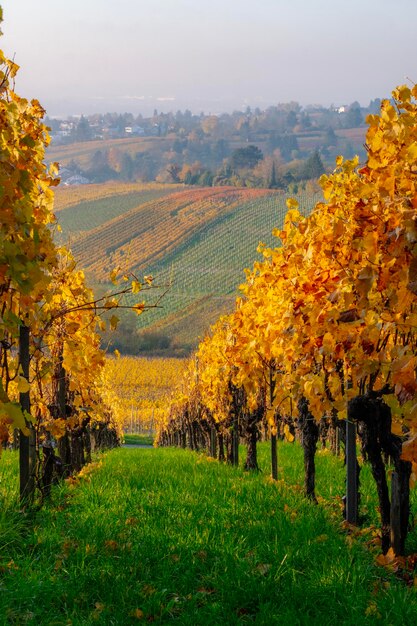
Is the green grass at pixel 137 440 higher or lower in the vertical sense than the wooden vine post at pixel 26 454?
lower

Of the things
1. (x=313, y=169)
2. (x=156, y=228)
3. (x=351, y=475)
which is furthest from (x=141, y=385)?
(x=313, y=169)

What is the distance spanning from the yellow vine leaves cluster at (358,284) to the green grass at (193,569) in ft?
3.88

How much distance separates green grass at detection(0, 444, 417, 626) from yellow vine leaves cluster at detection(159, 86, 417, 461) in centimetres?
118

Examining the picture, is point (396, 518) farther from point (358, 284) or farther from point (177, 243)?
point (177, 243)

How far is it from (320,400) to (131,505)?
2.81 metres

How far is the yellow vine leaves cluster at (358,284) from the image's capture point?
4352mm

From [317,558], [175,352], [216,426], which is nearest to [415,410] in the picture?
[317,558]

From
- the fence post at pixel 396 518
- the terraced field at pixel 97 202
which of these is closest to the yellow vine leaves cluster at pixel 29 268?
the fence post at pixel 396 518

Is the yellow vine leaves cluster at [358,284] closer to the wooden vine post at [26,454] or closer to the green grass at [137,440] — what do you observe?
the wooden vine post at [26,454]

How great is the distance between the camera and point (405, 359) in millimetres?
3703

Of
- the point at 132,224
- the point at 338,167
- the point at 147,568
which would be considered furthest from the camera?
the point at 132,224

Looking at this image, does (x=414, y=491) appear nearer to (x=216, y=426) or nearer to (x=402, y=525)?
(x=402, y=525)

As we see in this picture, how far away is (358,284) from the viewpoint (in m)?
4.12

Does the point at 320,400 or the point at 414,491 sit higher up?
the point at 320,400
